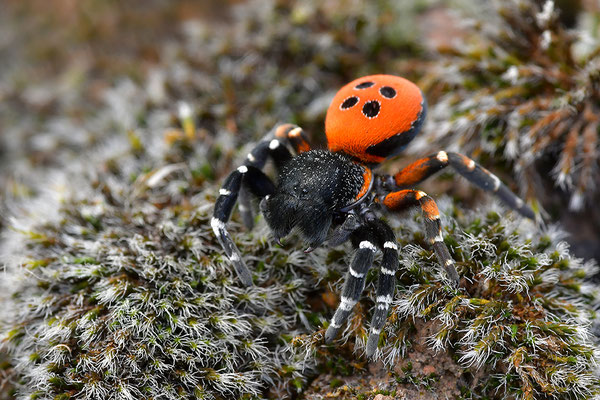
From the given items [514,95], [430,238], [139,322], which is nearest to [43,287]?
[139,322]

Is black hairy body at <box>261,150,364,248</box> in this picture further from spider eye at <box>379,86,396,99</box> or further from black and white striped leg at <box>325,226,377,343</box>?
spider eye at <box>379,86,396,99</box>

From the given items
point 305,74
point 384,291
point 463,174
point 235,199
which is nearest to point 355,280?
point 384,291

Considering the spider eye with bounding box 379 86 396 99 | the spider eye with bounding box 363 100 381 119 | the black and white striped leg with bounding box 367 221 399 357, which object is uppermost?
the spider eye with bounding box 379 86 396 99

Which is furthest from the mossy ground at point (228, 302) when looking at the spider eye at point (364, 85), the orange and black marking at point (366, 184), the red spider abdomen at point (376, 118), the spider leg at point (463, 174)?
the spider eye at point (364, 85)

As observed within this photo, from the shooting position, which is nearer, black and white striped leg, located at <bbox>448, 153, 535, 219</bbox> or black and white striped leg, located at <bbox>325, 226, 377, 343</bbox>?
black and white striped leg, located at <bbox>325, 226, 377, 343</bbox>

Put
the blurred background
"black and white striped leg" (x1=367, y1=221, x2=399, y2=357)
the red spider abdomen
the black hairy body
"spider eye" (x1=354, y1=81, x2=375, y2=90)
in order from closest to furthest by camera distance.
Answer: "black and white striped leg" (x1=367, y1=221, x2=399, y2=357), the black hairy body, the red spider abdomen, "spider eye" (x1=354, y1=81, x2=375, y2=90), the blurred background

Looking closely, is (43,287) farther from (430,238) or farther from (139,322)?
(430,238)

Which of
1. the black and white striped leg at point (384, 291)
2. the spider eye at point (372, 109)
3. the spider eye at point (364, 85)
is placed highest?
the spider eye at point (364, 85)

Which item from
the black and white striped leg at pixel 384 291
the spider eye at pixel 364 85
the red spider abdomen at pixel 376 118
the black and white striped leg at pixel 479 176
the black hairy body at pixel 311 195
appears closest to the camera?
the black and white striped leg at pixel 384 291

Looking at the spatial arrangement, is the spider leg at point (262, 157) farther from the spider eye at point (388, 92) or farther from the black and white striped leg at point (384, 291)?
the black and white striped leg at point (384, 291)

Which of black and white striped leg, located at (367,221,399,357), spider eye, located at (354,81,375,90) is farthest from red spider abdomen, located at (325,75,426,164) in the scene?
black and white striped leg, located at (367,221,399,357)
